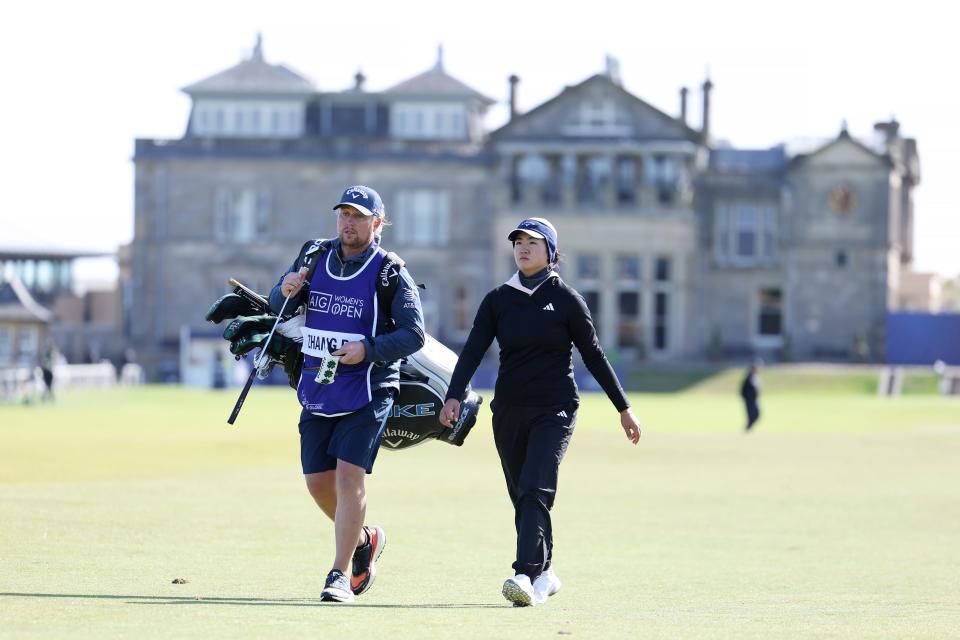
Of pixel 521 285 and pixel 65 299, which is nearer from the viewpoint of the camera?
pixel 521 285

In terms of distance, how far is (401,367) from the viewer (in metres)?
11.6

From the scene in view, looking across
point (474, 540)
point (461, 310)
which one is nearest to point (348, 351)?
point (474, 540)

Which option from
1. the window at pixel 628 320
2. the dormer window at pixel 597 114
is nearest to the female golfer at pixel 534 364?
the window at pixel 628 320

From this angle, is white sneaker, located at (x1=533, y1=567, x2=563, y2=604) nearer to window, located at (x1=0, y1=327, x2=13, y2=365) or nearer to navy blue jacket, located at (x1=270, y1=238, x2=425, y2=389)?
navy blue jacket, located at (x1=270, y1=238, x2=425, y2=389)

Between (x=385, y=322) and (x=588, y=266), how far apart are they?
70342 millimetres

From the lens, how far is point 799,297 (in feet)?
270

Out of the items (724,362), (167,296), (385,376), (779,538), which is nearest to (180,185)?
(167,296)

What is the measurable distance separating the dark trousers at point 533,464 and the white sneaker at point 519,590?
0.15 meters

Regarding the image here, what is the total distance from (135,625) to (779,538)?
9.34 m

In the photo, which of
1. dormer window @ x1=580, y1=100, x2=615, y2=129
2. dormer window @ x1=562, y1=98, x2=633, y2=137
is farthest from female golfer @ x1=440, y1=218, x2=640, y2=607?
dormer window @ x1=580, y1=100, x2=615, y2=129

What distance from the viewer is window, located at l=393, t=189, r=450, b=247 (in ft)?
274

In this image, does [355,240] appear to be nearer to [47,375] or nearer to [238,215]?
[47,375]

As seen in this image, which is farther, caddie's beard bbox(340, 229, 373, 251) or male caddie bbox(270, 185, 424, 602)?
caddie's beard bbox(340, 229, 373, 251)

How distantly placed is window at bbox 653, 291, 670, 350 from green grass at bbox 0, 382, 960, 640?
150 ft
